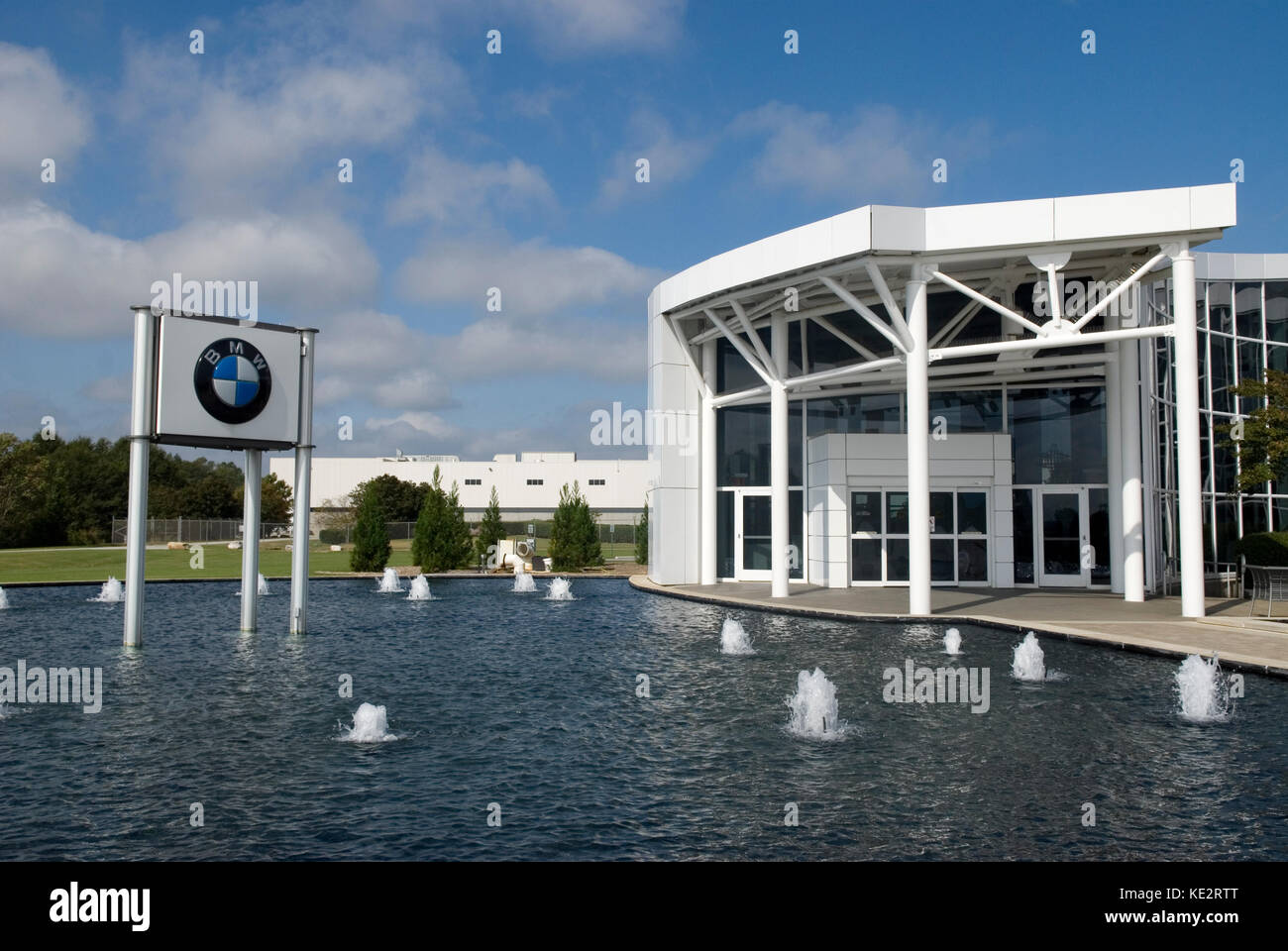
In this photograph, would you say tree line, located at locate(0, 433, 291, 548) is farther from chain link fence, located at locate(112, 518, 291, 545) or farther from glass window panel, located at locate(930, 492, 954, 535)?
glass window panel, located at locate(930, 492, 954, 535)

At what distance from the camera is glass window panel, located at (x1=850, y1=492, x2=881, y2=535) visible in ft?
80.7

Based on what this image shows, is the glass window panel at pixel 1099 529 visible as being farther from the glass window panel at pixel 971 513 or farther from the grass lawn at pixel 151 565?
the grass lawn at pixel 151 565

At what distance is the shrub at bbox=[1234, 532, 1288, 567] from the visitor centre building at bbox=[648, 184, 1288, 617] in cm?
179

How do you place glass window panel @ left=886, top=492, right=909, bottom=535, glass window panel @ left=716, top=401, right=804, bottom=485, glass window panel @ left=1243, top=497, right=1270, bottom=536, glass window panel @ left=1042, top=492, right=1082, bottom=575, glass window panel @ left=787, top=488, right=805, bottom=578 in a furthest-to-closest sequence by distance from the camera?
glass window panel @ left=1243, top=497, right=1270, bottom=536, glass window panel @ left=716, top=401, right=804, bottom=485, glass window panel @ left=787, top=488, right=805, bottom=578, glass window panel @ left=886, top=492, right=909, bottom=535, glass window panel @ left=1042, top=492, right=1082, bottom=575

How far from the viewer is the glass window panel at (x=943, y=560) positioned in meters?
24.4

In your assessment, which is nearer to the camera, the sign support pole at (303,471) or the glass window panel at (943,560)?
the sign support pole at (303,471)

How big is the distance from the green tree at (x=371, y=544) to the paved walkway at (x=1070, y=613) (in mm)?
12510

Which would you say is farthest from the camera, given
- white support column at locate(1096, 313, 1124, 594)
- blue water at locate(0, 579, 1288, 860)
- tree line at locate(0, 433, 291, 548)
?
tree line at locate(0, 433, 291, 548)

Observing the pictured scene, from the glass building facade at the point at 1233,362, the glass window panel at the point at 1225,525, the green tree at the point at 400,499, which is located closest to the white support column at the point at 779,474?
the glass building facade at the point at 1233,362

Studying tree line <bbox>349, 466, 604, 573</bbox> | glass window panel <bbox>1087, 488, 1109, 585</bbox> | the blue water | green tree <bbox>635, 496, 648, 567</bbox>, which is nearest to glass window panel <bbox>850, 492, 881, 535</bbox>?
glass window panel <bbox>1087, 488, 1109, 585</bbox>

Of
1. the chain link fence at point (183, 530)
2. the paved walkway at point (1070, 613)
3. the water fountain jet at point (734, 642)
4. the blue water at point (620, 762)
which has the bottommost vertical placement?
the blue water at point (620, 762)

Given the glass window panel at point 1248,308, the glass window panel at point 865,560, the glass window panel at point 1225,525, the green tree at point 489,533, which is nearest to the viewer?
the glass window panel at point 865,560
